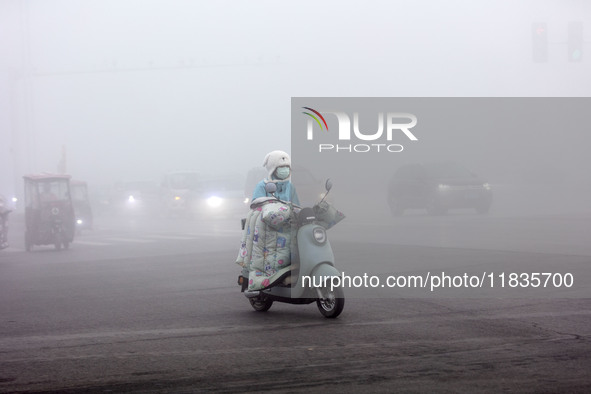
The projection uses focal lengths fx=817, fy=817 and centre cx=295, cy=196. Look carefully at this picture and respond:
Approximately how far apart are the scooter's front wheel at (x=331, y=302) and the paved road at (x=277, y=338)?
0.13 meters

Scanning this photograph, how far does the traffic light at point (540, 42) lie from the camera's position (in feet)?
82.2

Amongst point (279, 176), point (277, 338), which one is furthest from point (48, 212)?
point (277, 338)

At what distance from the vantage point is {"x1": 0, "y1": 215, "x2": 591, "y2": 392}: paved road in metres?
5.56

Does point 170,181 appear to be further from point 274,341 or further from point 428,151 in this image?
point 274,341

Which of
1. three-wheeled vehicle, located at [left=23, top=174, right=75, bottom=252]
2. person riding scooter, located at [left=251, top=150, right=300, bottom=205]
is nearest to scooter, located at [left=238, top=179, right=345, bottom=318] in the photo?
Answer: person riding scooter, located at [left=251, top=150, right=300, bottom=205]

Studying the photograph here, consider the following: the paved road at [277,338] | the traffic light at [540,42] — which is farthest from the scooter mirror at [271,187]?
the traffic light at [540,42]

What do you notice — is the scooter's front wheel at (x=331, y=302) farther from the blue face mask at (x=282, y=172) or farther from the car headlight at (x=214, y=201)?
the car headlight at (x=214, y=201)

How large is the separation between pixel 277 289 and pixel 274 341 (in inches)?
64.4

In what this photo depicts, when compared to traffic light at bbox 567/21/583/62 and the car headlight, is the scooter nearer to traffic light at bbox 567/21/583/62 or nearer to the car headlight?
traffic light at bbox 567/21/583/62

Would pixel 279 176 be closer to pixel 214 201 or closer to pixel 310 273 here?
pixel 310 273

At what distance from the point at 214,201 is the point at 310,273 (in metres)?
29.6

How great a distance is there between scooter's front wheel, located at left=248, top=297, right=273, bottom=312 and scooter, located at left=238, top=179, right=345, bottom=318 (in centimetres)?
31

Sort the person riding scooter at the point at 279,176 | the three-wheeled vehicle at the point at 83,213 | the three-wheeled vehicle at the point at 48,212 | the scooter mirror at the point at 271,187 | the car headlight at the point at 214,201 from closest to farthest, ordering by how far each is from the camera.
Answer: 1. the scooter mirror at the point at 271,187
2. the person riding scooter at the point at 279,176
3. the three-wheeled vehicle at the point at 48,212
4. the three-wheeled vehicle at the point at 83,213
5. the car headlight at the point at 214,201

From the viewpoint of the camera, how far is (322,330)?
7.60 metres
